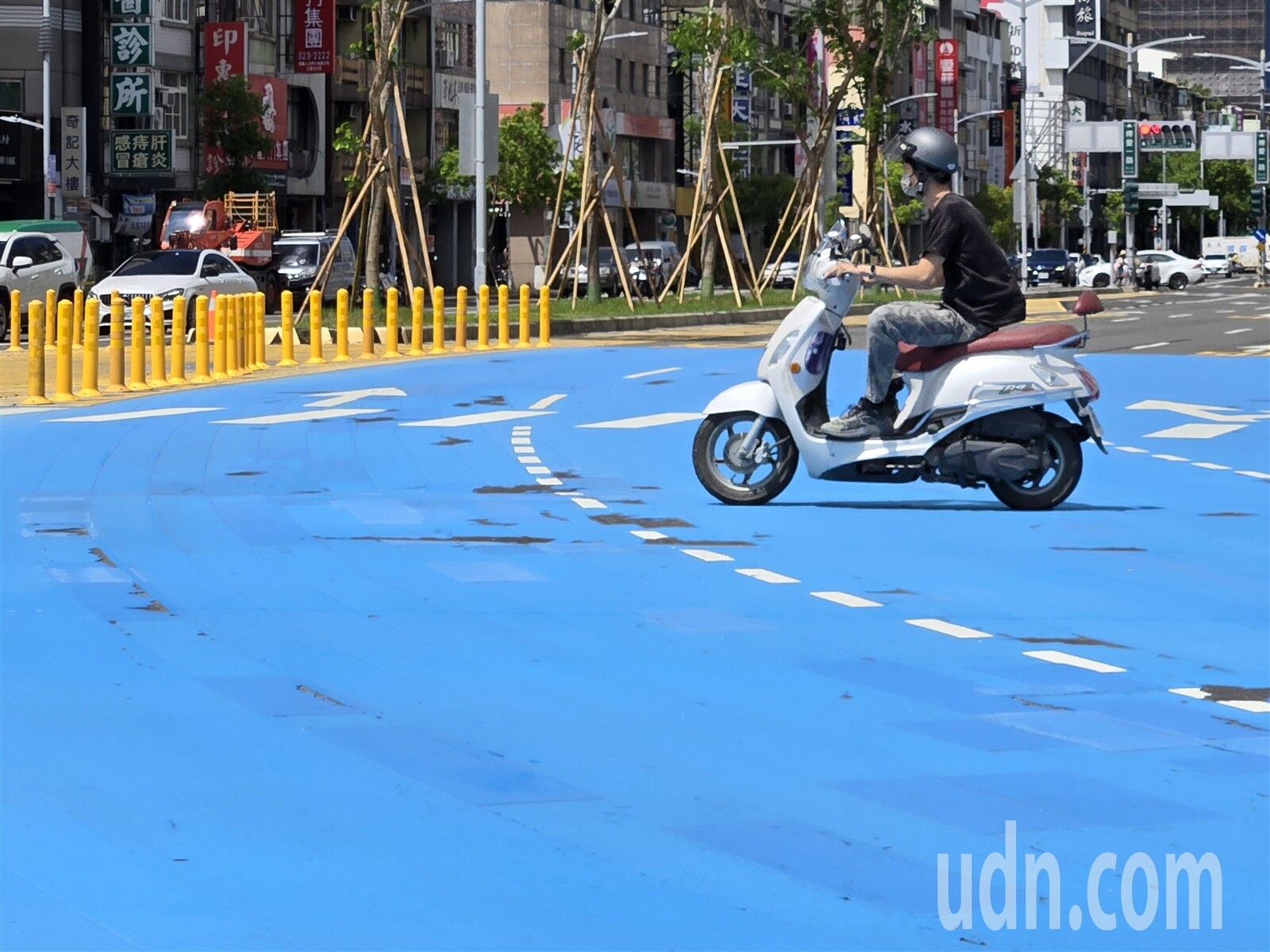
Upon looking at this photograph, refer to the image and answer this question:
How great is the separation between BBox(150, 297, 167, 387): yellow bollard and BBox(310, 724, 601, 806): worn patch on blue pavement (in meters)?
18.4

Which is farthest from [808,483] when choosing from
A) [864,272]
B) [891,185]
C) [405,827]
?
[891,185]

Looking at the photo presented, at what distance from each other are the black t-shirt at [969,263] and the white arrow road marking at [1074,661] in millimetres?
4539

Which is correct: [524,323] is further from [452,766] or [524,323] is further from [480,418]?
[452,766]

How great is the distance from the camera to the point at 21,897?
530 centimetres

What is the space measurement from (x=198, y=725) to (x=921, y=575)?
428cm

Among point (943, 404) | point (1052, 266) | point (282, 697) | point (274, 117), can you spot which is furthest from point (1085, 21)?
point (282, 697)

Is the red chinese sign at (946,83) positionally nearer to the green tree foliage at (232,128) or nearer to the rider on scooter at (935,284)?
the green tree foliage at (232,128)

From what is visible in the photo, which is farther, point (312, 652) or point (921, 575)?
point (921, 575)

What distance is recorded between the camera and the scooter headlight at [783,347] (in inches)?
514

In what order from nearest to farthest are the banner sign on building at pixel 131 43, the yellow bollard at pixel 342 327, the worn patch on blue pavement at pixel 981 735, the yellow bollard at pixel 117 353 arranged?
the worn patch on blue pavement at pixel 981 735 → the yellow bollard at pixel 117 353 → the yellow bollard at pixel 342 327 → the banner sign on building at pixel 131 43

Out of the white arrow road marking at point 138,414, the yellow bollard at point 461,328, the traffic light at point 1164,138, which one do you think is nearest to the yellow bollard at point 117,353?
the white arrow road marking at point 138,414

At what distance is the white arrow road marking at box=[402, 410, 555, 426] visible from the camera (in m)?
19.8

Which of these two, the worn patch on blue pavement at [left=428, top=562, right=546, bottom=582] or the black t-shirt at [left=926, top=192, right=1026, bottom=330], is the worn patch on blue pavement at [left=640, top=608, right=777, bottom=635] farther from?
the black t-shirt at [left=926, top=192, right=1026, bottom=330]

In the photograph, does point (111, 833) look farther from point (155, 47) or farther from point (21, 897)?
point (155, 47)
